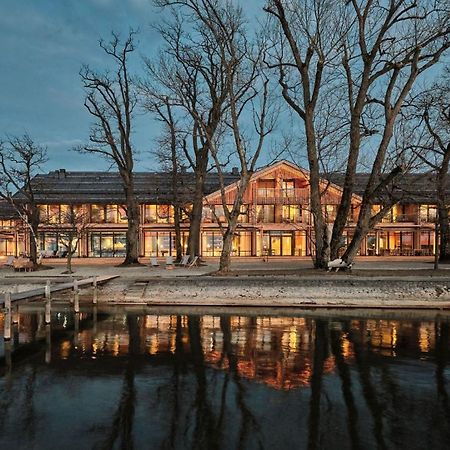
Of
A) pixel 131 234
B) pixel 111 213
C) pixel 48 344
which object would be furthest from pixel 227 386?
pixel 111 213

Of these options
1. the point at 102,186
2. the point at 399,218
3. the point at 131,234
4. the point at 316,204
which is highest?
the point at 102,186

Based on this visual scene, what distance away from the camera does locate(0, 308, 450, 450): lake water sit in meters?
7.90

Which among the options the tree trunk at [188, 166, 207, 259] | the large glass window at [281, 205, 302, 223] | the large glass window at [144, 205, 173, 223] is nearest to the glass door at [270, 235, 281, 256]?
the large glass window at [281, 205, 302, 223]

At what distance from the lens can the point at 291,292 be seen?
22.3 m

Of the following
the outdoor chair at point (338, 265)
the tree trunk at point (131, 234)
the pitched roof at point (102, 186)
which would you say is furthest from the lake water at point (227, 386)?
Answer: the pitched roof at point (102, 186)

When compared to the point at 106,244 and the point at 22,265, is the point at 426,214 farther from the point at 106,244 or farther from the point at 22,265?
the point at 22,265

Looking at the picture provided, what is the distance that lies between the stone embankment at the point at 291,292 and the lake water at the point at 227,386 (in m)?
3.74

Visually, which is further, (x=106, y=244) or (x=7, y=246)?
(x=7, y=246)

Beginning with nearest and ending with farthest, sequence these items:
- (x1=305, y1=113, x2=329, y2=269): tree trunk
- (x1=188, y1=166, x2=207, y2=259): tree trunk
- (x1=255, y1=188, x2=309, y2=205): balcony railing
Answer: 1. (x1=305, y1=113, x2=329, y2=269): tree trunk
2. (x1=188, y1=166, x2=207, y2=259): tree trunk
3. (x1=255, y1=188, x2=309, y2=205): balcony railing

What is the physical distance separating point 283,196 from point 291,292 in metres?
27.9

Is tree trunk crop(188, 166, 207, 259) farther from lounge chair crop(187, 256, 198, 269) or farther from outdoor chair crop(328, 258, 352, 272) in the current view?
outdoor chair crop(328, 258, 352, 272)

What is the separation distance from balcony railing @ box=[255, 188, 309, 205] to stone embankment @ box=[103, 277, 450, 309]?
2586 cm

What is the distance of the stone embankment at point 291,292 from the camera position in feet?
71.3

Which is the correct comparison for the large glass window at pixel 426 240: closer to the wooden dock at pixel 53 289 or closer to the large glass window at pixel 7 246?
the wooden dock at pixel 53 289
